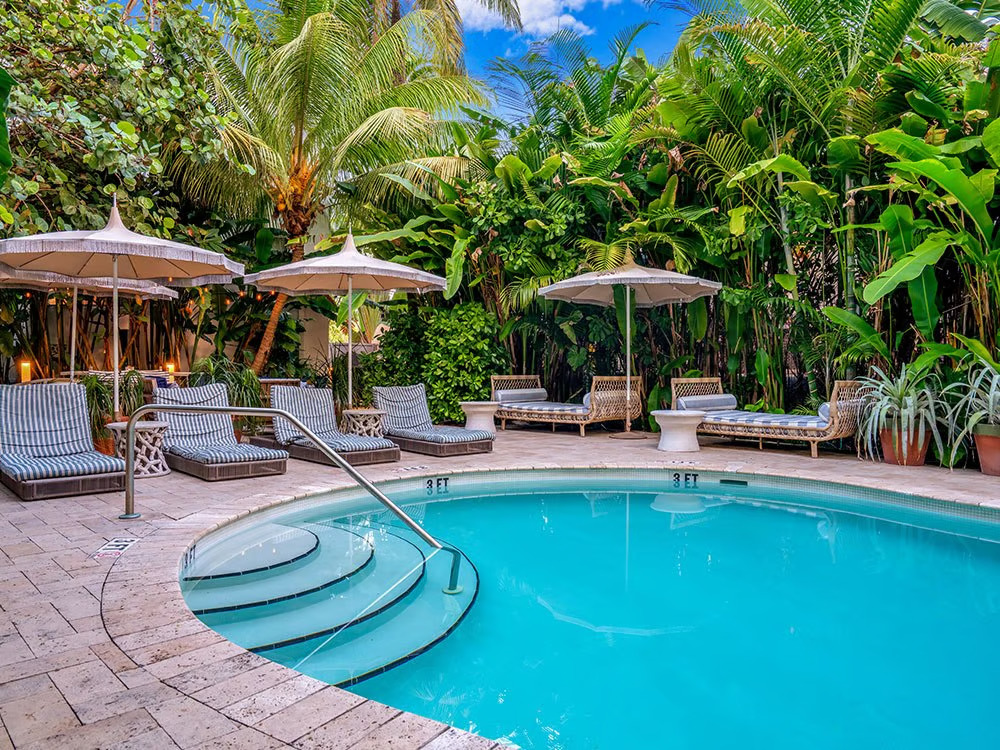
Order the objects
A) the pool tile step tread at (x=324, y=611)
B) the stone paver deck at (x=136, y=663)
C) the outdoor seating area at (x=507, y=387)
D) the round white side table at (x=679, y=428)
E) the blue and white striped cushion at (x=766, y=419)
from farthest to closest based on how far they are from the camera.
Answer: the round white side table at (x=679, y=428)
the blue and white striped cushion at (x=766, y=419)
the pool tile step tread at (x=324, y=611)
the outdoor seating area at (x=507, y=387)
the stone paver deck at (x=136, y=663)

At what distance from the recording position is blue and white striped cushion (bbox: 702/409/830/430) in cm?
850

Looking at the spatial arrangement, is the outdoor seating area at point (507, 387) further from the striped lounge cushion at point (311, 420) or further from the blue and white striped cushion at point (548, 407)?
the blue and white striped cushion at point (548, 407)

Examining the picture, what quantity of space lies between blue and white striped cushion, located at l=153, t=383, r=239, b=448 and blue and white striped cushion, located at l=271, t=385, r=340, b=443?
22.9 inches

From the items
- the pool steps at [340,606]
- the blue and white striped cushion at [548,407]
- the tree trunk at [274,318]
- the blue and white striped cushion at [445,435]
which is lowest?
the pool steps at [340,606]

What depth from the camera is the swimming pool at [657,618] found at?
9.46 ft

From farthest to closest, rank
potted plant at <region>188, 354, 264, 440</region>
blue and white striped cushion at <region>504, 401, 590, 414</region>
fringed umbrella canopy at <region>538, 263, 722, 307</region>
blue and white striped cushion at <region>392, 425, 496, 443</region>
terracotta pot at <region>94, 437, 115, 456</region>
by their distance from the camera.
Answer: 1. blue and white striped cushion at <region>504, 401, 590, 414</region>
2. fringed umbrella canopy at <region>538, 263, 722, 307</region>
3. potted plant at <region>188, 354, 264, 440</region>
4. blue and white striped cushion at <region>392, 425, 496, 443</region>
5. terracotta pot at <region>94, 437, 115, 456</region>

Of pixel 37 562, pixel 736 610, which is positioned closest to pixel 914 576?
pixel 736 610

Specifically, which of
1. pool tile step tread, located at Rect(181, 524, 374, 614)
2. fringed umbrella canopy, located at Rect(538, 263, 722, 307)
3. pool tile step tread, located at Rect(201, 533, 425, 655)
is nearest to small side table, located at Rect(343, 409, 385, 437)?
fringed umbrella canopy, located at Rect(538, 263, 722, 307)

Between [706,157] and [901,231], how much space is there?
3.07 meters

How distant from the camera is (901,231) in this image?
7.62 m

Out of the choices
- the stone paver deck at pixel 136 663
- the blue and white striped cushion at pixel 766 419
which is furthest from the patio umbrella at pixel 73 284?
the blue and white striped cushion at pixel 766 419

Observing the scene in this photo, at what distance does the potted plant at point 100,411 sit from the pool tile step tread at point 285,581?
453 centimetres

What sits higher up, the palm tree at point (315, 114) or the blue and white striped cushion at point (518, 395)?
the palm tree at point (315, 114)

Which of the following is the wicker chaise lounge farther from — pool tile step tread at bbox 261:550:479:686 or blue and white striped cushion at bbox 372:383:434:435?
pool tile step tread at bbox 261:550:479:686
